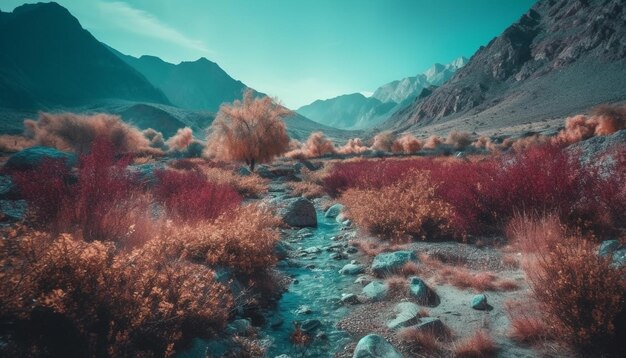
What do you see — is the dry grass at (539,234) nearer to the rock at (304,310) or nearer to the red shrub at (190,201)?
the rock at (304,310)

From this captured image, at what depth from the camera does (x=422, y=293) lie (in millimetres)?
4457

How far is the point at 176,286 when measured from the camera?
3375mm

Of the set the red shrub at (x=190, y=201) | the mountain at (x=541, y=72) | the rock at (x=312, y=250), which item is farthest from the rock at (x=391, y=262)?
the mountain at (x=541, y=72)

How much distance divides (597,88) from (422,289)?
85788mm

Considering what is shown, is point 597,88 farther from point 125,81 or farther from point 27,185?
point 125,81

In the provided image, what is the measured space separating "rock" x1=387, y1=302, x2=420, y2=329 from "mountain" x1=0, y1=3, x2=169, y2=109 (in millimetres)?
109031

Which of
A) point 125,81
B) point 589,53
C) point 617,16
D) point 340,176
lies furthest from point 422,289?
point 125,81

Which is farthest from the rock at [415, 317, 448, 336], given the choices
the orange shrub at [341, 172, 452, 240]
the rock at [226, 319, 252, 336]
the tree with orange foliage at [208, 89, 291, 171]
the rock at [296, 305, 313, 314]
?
the tree with orange foliage at [208, 89, 291, 171]

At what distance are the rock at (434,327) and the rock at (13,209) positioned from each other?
6.73 meters

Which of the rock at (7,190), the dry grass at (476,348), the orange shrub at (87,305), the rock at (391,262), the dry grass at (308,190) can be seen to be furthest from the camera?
the dry grass at (308,190)

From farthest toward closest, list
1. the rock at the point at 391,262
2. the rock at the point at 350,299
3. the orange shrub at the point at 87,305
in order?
the rock at the point at 391,262 < the rock at the point at 350,299 < the orange shrub at the point at 87,305

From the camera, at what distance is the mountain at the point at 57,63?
97006mm

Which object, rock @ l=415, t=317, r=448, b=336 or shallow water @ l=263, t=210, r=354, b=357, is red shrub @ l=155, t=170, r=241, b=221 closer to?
shallow water @ l=263, t=210, r=354, b=357

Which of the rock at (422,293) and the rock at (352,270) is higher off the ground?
the rock at (422,293)
